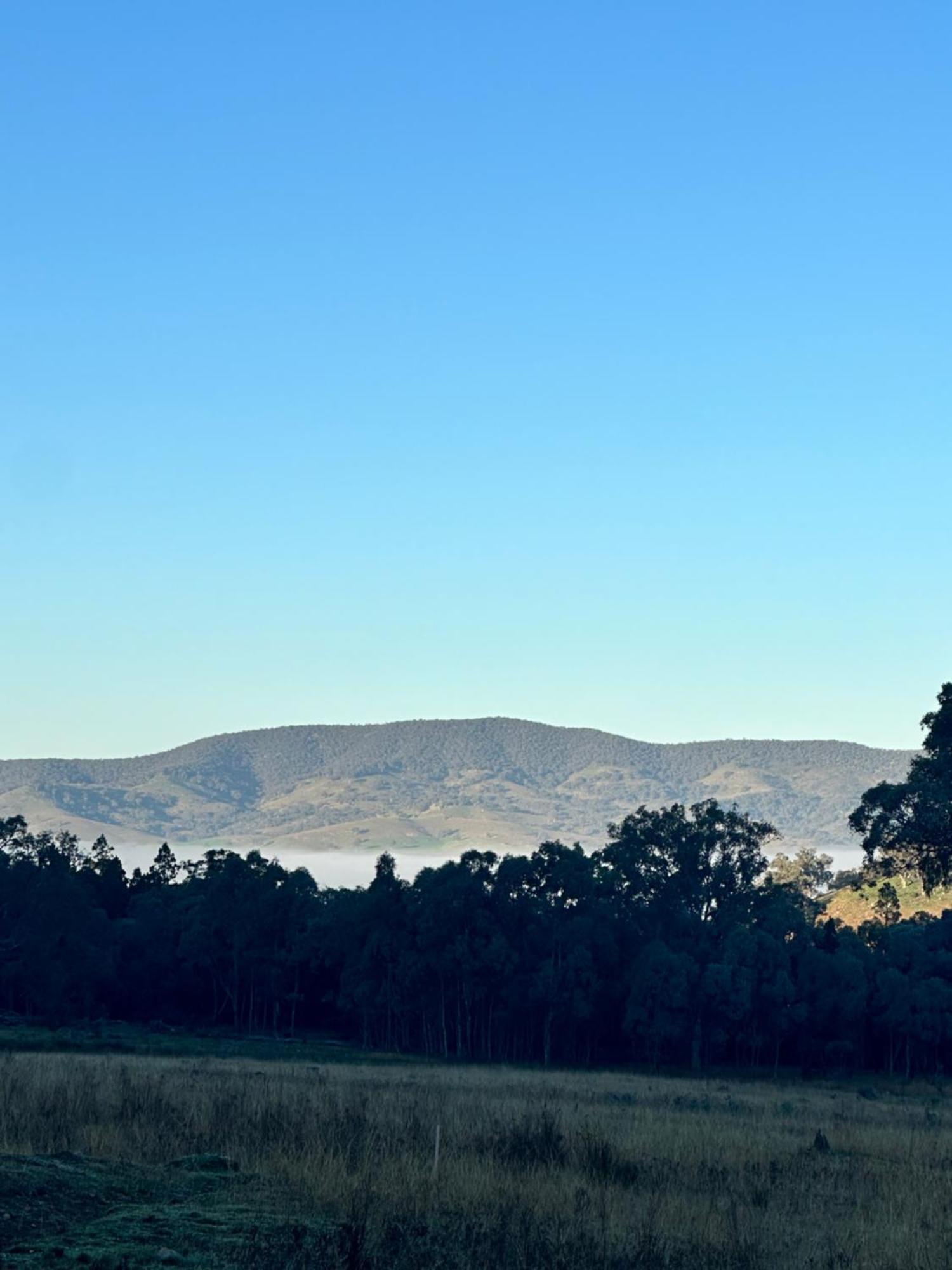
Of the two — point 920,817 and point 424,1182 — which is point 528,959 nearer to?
point 920,817

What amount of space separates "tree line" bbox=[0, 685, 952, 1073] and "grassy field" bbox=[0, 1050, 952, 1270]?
50.5 meters

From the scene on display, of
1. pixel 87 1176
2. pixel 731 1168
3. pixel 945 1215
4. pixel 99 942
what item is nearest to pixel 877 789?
pixel 731 1168

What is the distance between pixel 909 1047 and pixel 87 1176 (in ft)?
238

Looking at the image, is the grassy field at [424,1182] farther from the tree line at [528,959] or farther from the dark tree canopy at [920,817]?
the tree line at [528,959]

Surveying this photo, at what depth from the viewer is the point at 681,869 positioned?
9006 cm

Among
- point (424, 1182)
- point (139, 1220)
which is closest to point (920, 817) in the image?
point (424, 1182)

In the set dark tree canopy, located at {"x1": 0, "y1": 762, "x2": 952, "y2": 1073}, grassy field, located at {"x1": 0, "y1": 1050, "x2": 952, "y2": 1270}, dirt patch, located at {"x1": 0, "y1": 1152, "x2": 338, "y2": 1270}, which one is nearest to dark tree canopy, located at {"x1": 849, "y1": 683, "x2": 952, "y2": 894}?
grassy field, located at {"x1": 0, "y1": 1050, "x2": 952, "y2": 1270}

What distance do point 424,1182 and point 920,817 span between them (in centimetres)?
3567

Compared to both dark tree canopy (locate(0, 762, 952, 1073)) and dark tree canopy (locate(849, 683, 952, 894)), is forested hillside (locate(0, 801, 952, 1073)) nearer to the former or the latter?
dark tree canopy (locate(0, 762, 952, 1073))

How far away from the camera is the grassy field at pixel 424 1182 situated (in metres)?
12.8

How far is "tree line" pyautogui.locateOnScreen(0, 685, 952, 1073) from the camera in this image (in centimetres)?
8031

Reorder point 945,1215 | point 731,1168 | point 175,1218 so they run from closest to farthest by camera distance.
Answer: point 175,1218
point 945,1215
point 731,1168

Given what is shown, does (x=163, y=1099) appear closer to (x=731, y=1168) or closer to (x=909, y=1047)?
(x=731, y=1168)

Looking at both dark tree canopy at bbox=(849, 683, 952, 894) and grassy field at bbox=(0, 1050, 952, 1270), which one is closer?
grassy field at bbox=(0, 1050, 952, 1270)
